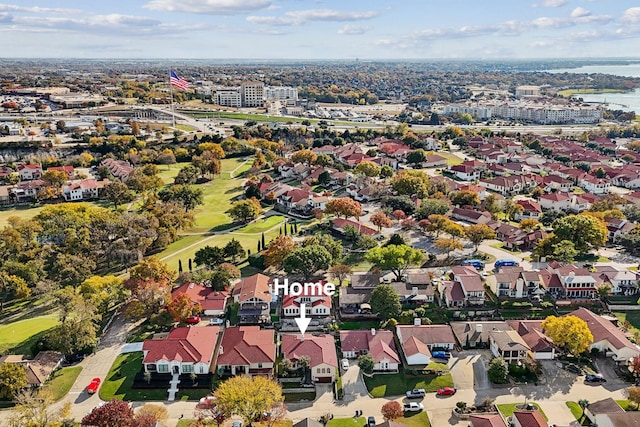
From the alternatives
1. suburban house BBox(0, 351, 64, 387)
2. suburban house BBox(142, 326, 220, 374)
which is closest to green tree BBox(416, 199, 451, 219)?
suburban house BBox(142, 326, 220, 374)

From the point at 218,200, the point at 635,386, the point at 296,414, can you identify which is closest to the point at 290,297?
the point at 296,414

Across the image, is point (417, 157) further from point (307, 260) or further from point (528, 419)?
point (528, 419)

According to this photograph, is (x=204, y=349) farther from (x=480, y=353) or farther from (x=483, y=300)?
(x=483, y=300)

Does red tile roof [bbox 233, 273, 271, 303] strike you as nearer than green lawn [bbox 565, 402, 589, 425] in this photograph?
No

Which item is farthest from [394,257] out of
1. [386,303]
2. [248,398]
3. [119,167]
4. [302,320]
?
[119,167]

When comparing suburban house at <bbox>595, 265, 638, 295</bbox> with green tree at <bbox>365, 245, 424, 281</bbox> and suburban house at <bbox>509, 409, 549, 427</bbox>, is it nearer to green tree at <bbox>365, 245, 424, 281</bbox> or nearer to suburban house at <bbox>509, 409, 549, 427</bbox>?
green tree at <bbox>365, 245, 424, 281</bbox>

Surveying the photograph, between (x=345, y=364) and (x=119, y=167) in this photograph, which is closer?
(x=345, y=364)
